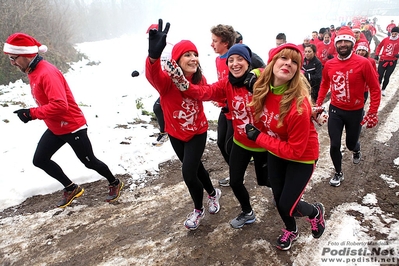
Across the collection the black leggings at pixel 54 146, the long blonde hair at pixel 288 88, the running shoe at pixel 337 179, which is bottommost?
the running shoe at pixel 337 179

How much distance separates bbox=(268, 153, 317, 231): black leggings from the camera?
2.70 metres

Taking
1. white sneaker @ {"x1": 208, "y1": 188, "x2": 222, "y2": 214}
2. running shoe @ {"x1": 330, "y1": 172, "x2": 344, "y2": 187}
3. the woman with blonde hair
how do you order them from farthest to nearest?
running shoe @ {"x1": 330, "y1": 172, "x2": 344, "y2": 187} < white sneaker @ {"x1": 208, "y1": 188, "x2": 222, "y2": 214} < the woman with blonde hair

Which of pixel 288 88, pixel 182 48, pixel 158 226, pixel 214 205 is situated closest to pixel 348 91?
pixel 288 88

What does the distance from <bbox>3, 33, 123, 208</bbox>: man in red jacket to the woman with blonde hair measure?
8.16 ft

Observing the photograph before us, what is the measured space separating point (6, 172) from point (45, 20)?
783 inches

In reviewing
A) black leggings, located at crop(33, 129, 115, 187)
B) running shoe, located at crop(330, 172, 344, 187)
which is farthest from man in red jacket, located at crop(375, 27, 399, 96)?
black leggings, located at crop(33, 129, 115, 187)

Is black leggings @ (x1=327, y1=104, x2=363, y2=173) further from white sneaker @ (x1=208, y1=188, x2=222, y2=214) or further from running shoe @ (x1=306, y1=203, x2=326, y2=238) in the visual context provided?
white sneaker @ (x1=208, y1=188, x2=222, y2=214)

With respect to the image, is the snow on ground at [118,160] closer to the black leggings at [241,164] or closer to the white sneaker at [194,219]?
the black leggings at [241,164]

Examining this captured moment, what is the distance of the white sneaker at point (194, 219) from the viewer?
3.48 meters

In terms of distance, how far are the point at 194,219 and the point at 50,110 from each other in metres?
2.31

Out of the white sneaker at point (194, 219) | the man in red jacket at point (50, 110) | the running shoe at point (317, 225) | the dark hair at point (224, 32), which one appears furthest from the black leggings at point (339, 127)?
the man in red jacket at point (50, 110)

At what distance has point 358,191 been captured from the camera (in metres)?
4.19

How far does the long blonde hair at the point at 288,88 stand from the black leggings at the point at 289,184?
1.66 ft

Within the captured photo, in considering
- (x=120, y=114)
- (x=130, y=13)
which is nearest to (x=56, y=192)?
(x=120, y=114)
